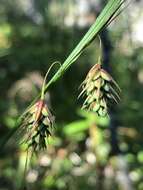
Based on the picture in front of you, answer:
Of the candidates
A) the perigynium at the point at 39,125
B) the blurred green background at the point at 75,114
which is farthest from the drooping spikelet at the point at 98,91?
the blurred green background at the point at 75,114

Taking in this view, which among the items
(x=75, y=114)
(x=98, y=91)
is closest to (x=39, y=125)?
(x=98, y=91)

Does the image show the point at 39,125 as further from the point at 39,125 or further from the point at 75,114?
the point at 75,114

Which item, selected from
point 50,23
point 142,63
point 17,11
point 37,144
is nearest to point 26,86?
point 142,63

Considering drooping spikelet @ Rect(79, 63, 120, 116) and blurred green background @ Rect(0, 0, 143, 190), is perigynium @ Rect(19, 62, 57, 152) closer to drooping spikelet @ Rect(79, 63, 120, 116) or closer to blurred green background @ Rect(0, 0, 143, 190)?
drooping spikelet @ Rect(79, 63, 120, 116)

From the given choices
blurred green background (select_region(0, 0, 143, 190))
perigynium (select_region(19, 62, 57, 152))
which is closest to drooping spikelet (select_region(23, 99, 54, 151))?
perigynium (select_region(19, 62, 57, 152))

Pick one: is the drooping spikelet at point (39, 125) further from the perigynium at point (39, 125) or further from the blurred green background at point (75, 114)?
the blurred green background at point (75, 114)

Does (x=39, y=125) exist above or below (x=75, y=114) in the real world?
below

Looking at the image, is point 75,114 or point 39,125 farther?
point 75,114
